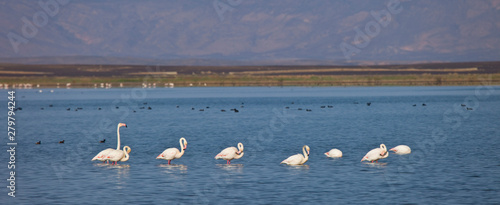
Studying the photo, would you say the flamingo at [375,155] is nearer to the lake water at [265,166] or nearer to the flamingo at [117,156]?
the lake water at [265,166]

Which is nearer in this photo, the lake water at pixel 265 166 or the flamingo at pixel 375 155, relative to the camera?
the lake water at pixel 265 166

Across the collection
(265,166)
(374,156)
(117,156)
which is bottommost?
(265,166)

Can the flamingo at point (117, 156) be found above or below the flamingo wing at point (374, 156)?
above

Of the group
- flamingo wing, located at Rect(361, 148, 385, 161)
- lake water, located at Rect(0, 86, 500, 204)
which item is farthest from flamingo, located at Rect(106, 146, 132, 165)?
flamingo wing, located at Rect(361, 148, 385, 161)

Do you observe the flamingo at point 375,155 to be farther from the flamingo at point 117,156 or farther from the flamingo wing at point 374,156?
the flamingo at point 117,156

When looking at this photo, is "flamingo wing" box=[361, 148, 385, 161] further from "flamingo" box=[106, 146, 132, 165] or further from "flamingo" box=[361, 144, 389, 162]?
"flamingo" box=[106, 146, 132, 165]

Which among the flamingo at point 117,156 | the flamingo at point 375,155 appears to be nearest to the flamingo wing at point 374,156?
the flamingo at point 375,155

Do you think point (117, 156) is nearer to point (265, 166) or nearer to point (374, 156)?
point (265, 166)

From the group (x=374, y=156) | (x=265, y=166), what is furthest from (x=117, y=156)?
(x=374, y=156)

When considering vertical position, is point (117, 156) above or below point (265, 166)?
above

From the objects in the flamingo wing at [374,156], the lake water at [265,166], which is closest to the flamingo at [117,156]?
the lake water at [265,166]

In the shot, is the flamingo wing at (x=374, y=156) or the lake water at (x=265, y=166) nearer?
the lake water at (x=265, y=166)

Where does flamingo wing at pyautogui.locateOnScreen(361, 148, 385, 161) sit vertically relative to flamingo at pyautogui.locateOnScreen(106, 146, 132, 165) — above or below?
below

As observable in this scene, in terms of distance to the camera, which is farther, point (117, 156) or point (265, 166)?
point (117, 156)
